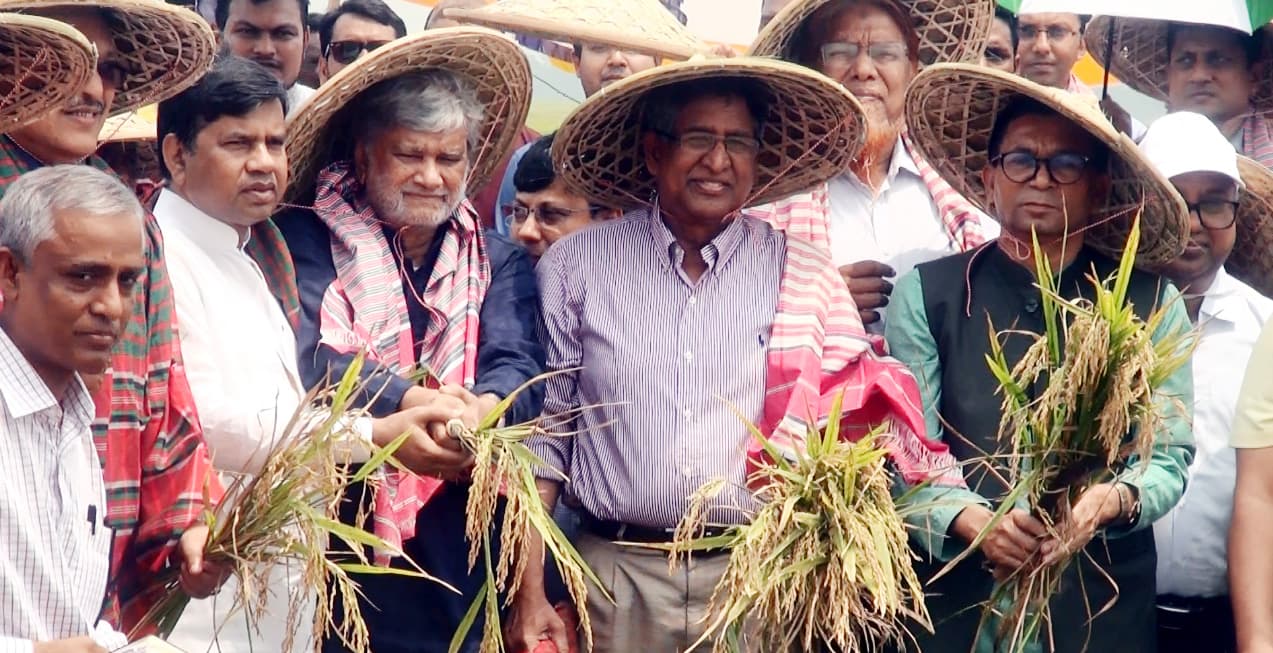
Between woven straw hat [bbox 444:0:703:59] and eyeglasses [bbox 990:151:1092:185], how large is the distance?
1.07m

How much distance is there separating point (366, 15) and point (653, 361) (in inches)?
94.0

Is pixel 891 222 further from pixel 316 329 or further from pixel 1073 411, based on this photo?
pixel 316 329

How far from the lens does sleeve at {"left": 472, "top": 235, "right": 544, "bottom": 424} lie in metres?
4.98

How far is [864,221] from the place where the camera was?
18.7 ft

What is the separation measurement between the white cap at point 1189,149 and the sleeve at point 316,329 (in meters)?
2.06

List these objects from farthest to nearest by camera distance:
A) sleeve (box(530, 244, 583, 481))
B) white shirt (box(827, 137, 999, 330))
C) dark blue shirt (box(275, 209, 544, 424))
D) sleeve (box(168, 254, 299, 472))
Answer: white shirt (box(827, 137, 999, 330)) < sleeve (box(530, 244, 583, 481)) < dark blue shirt (box(275, 209, 544, 424)) < sleeve (box(168, 254, 299, 472))

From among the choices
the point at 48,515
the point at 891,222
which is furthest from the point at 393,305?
the point at 891,222

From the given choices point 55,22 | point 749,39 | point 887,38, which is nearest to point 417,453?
point 55,22

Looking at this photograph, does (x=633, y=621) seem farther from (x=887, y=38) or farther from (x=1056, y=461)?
(x=887, y=38)

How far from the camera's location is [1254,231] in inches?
234

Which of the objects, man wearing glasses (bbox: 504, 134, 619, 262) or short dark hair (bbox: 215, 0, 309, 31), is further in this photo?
short dark hair (bbox: 215, 0, 309, 31)

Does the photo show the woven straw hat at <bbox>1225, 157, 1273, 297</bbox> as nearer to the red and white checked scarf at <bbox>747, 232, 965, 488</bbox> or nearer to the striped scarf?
the striped scarf

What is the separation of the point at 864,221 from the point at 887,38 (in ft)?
1.77

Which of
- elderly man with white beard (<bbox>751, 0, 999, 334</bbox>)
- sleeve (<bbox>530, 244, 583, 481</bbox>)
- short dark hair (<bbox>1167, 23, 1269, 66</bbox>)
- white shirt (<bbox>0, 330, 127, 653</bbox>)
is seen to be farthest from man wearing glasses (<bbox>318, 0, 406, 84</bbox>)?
white shirt (<bbox>0, 330, 127, 653</bbox>)
